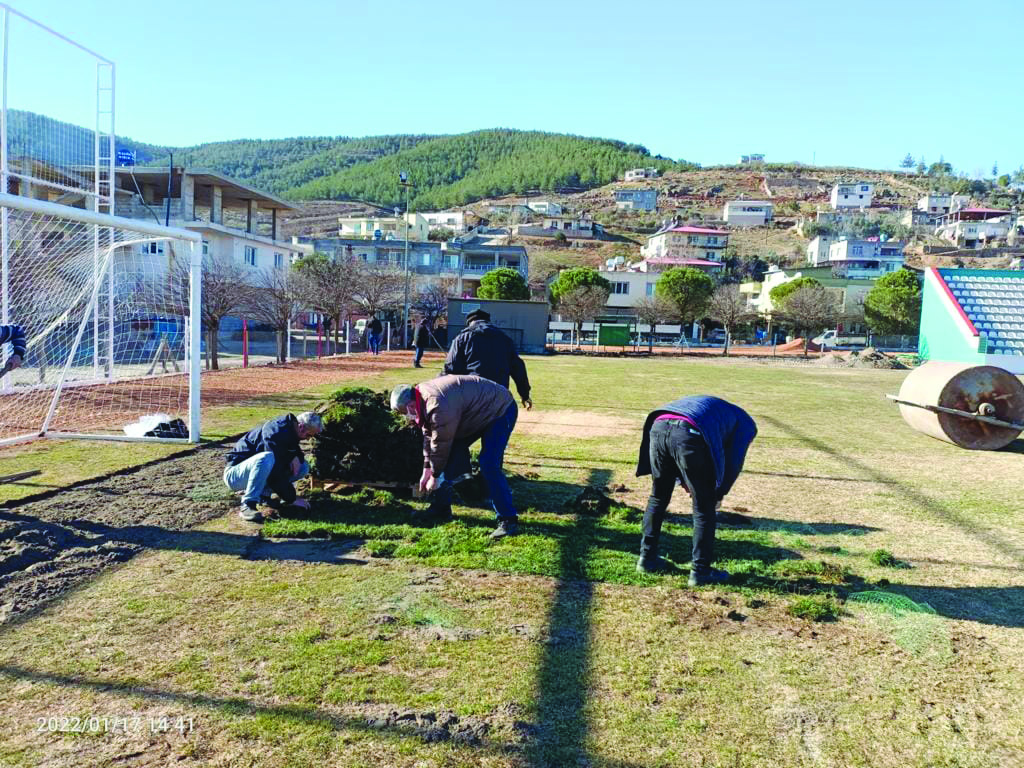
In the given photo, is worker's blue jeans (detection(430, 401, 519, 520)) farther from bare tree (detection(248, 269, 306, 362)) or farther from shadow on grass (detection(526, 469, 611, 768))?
bare tree (detection(248, 269, 306, 362))

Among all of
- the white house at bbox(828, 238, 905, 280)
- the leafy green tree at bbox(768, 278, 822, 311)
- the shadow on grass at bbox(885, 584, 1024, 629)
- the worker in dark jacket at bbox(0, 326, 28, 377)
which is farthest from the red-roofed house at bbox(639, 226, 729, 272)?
the worker in dark jacket at bbox(0, 326, 28, 377)

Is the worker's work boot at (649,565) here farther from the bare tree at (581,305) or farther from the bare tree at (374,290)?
the bare tree at (581,305)

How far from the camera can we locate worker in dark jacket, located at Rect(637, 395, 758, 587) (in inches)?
183

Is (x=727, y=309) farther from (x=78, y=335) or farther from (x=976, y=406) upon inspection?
(x=78, y=335)

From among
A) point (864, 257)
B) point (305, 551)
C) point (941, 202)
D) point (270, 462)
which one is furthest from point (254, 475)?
point (941, 202)

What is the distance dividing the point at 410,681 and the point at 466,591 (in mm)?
1218

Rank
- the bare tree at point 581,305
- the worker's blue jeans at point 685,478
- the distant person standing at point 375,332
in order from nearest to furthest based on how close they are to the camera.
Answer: the worker's blue jeans at point 685,478, the distant person standing at point 375,332, the bare tree at point 581,305

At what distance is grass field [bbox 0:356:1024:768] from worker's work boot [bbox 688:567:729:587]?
0.09 metres

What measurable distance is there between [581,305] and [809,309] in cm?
1641

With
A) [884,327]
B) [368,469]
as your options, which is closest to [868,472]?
[368,469]

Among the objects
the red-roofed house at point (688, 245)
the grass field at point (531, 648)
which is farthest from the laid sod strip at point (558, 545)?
the red-roofed house at point (688, 245)

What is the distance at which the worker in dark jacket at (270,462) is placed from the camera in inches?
237

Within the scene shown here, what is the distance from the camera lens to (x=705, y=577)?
484cm

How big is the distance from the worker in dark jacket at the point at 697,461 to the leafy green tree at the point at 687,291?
5130 centimetres
